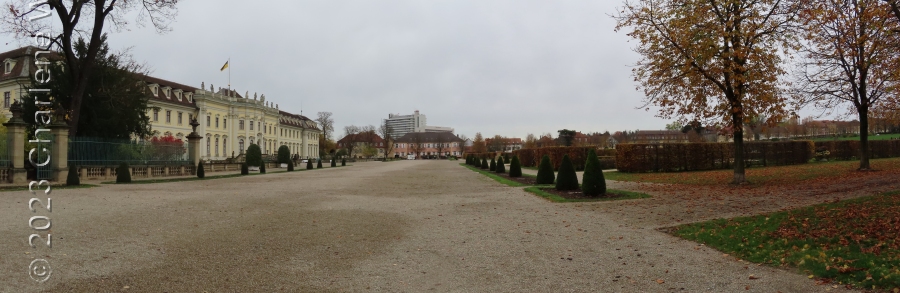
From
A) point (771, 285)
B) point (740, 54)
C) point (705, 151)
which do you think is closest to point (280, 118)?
point (705, 151)

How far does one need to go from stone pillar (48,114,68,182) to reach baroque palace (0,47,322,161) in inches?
956

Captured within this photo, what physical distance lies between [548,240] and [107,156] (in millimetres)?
26067

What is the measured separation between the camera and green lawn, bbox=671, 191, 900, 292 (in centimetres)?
511

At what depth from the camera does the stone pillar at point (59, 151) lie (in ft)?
66.7

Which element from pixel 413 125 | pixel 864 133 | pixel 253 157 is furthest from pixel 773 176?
pixel 413 125

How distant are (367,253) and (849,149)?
37270 millimetres

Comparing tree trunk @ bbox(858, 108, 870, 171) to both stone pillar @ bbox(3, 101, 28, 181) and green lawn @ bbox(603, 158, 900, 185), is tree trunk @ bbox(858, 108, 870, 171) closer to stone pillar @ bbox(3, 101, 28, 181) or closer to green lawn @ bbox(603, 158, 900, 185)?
green lawn @ bbox(603, 158, 900, 185)

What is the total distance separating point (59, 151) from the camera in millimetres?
20484

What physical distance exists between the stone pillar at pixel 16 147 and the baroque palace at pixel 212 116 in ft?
80.2

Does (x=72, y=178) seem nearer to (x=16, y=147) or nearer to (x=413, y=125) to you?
(x=16, y=147)

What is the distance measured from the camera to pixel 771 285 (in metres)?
4.97

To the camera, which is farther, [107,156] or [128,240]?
[107,156]

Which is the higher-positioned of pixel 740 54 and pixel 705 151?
pixel 740 54

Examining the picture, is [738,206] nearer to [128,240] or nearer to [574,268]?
[574,268]
